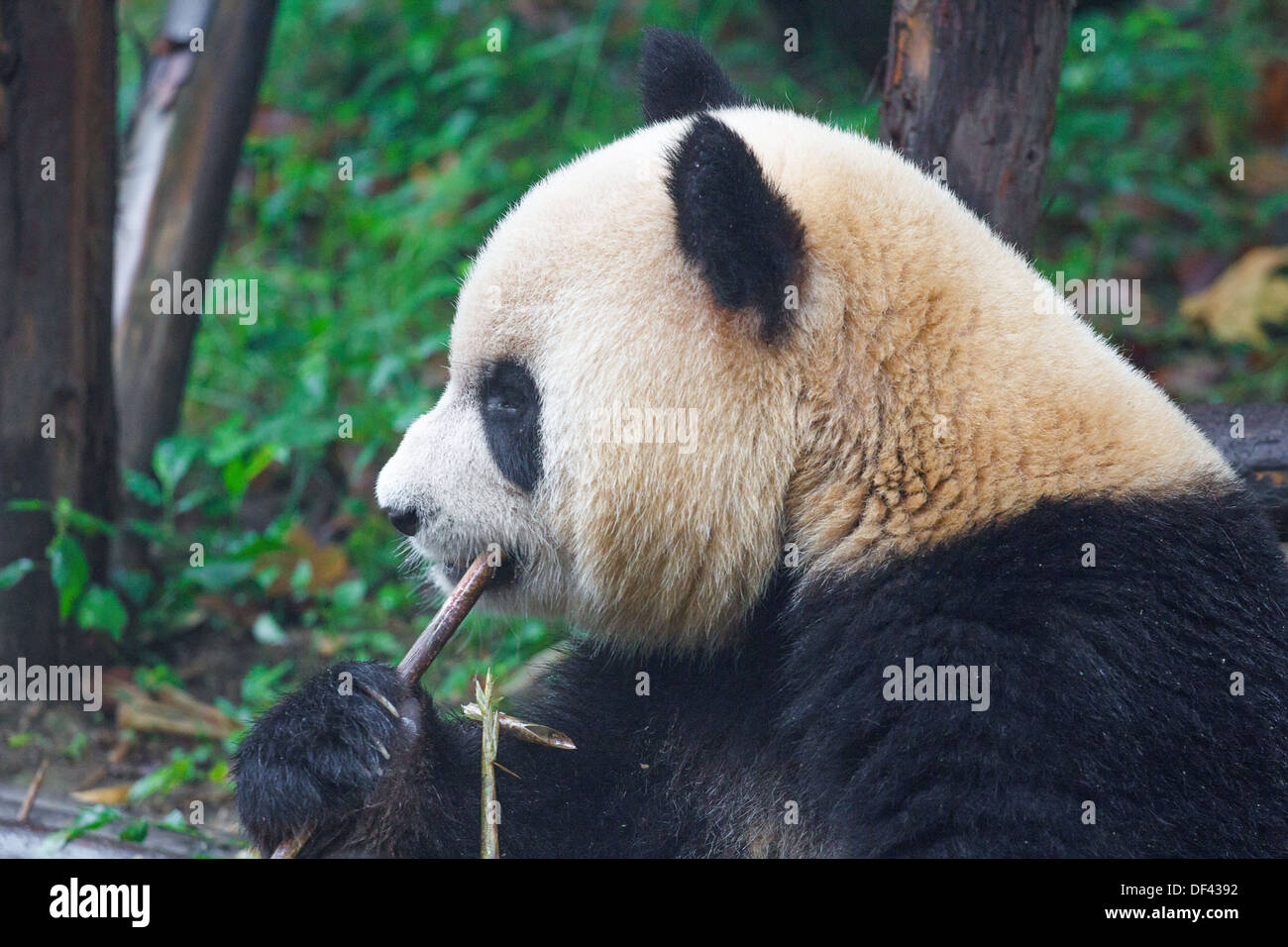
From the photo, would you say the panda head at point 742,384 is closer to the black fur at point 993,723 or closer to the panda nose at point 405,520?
the panda nose at point 405,520

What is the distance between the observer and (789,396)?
7.82 ft

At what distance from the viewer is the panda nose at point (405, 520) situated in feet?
8.71

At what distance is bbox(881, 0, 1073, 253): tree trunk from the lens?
3.39 m

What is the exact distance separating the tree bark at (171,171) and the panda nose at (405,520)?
232cm

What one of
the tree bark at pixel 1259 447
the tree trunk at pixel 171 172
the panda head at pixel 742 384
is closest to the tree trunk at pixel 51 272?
the tree trunk at pixel 171 172

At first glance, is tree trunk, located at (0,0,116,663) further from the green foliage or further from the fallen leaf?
the fallen leaf

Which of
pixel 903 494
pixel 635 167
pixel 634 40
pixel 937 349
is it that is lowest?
pixel 903 494

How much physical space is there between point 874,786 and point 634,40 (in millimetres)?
5889

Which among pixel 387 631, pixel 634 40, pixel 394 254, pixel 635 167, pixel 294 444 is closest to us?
pixel 635 167

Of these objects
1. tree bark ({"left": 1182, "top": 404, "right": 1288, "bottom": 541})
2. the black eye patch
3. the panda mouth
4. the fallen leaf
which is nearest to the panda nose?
the panda mouth

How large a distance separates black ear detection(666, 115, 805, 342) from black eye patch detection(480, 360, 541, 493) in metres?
0.45

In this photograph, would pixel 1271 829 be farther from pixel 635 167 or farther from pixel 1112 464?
pixel 635 167

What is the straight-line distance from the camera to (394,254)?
655 centimetres
